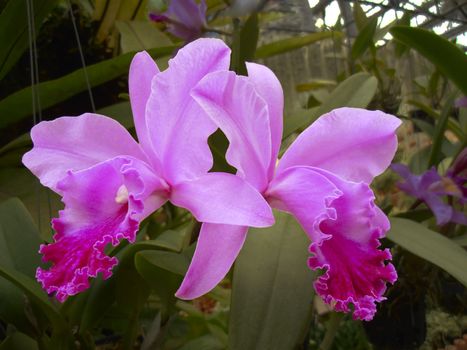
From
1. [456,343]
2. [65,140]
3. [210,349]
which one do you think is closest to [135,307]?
[210,349]

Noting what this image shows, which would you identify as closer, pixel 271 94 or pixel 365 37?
pixel 271 94

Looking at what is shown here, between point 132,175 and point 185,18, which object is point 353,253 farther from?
point 185,18

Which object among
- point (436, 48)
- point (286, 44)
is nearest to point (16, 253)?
point (436, 48)

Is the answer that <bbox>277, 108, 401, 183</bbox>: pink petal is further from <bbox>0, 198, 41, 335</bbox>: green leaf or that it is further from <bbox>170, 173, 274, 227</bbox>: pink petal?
<bbox>0, 198, 41, 335</bbox>: green leaf

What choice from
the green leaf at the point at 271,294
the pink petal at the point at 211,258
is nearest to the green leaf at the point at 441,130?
the green leaf at the point at 271,294

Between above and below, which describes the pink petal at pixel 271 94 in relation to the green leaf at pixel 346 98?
above

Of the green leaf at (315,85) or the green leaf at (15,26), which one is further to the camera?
the green leaf at (315,85)

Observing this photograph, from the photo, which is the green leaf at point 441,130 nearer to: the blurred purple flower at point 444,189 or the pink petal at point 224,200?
the blurred purple flower at point 444,189
